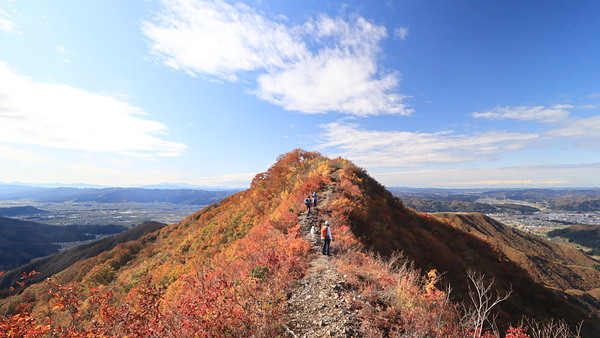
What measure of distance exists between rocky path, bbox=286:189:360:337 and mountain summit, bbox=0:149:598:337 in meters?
0.04

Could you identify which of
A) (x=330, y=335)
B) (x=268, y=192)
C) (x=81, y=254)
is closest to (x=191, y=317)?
(x=330, y=335)

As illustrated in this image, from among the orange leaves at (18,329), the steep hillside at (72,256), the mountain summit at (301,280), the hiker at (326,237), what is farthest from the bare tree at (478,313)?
the steep hillside at (72,256)

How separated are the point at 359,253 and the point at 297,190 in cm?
1095

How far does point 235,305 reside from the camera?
7.29 meters

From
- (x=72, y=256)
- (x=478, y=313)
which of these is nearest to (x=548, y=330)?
(x=478, y=313)

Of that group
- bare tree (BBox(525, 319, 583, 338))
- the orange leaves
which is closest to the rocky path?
bare tree (BBox(525, 319, 583, 338))

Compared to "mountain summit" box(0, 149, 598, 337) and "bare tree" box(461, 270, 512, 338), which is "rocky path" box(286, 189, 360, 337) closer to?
"mountain summit" box(0, 149, 598, 337)

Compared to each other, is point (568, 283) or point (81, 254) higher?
point (81, 254)

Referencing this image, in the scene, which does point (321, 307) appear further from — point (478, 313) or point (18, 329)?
point (18, 329)

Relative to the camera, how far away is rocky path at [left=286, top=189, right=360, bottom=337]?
6.41 metres

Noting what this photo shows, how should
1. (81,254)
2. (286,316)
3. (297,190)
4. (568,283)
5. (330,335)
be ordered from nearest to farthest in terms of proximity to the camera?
(330,335)
(286,316)
(297,190)
(81,254)
(568,283)

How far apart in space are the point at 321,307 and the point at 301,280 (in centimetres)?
204

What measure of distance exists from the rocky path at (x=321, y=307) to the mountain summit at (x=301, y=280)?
43 millimetres

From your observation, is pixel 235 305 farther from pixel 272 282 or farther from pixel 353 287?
pixel 353 287
